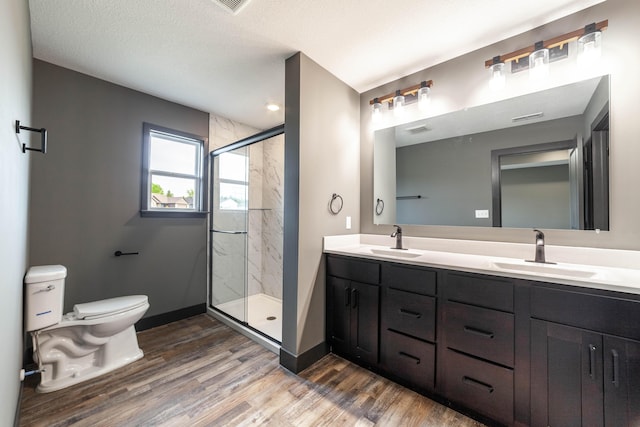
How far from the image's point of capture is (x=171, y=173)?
293 centimetres

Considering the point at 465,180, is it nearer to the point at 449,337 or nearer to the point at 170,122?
the point at 449,337

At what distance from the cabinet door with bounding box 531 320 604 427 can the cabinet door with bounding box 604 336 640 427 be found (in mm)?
22

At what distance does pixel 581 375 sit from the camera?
3.99 ft

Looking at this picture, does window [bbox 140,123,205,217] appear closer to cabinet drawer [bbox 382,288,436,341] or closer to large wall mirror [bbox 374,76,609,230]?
large wall mirror [bbox 374,76,609,230]

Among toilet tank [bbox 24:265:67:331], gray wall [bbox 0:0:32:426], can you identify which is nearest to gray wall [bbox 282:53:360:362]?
gray wall [bbox 0:0:32:426]

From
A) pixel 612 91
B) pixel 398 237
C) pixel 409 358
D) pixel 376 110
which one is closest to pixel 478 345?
pixel 409 358

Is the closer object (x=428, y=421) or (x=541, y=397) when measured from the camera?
(x=541, y=397)

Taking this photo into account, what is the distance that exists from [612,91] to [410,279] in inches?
65.0

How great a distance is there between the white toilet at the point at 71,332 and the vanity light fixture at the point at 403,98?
275cm

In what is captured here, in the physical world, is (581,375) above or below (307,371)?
above

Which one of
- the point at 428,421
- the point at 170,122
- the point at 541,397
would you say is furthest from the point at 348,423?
the point at 170,122

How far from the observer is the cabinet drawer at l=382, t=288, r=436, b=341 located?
5.48 feet

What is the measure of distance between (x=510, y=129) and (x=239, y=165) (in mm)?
2591

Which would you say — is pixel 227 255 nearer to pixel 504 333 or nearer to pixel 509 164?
pixel 504 333
